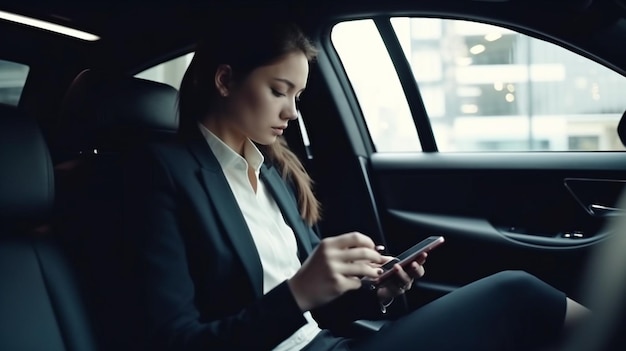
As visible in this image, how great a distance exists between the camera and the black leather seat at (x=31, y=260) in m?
1.45

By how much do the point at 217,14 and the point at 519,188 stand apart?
1.23 metres

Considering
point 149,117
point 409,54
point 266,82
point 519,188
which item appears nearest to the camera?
point 266,82

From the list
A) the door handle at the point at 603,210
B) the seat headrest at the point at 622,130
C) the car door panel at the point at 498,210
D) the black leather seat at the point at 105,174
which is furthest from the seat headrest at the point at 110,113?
the door handle at the point at 603,210

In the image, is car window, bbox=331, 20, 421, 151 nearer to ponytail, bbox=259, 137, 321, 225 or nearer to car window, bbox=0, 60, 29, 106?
ponytail, bbox=259, 137, 321, 225

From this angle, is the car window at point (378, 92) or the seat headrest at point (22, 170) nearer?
the seat headrest at point (22, 170)

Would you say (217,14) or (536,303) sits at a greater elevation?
(217,14)

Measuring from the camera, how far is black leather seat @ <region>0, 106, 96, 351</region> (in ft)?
4.76

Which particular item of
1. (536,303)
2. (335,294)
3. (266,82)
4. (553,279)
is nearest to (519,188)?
(553,279)

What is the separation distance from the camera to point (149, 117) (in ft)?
6.63

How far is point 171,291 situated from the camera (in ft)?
4.30

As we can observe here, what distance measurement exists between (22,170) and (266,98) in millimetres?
565

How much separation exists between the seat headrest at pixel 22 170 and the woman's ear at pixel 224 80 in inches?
16.7

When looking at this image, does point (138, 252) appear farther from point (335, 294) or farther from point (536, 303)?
point (536, 303)

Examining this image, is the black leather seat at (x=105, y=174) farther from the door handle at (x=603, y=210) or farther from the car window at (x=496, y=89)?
the door handle at (x=603, y=210)
